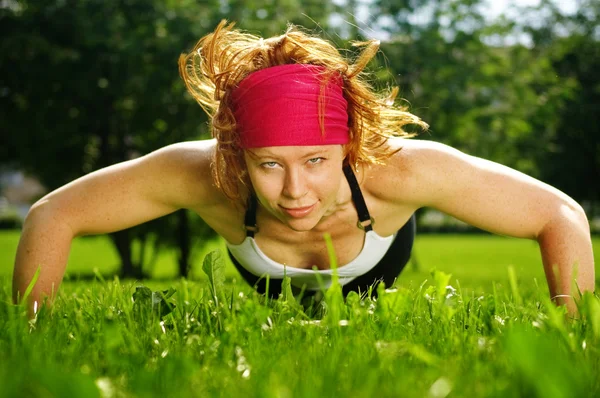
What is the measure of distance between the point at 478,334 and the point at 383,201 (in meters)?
1.51

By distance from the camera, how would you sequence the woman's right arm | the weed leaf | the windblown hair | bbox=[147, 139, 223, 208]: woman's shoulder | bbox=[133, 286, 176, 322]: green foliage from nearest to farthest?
bbox=[133, 286, 176, 322]: green foliage, the weed leaf, the windblown hair, the woman's right arm, bbox=[147, 139, 223, 208]: woman's shoulder

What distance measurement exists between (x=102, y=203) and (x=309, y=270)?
1.12 m

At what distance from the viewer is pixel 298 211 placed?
300 cm

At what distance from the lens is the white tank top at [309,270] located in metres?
3.85

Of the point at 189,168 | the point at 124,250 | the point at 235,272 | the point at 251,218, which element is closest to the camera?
the point at 189,168

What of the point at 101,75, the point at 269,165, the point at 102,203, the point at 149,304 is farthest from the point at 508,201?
the point at 101,75

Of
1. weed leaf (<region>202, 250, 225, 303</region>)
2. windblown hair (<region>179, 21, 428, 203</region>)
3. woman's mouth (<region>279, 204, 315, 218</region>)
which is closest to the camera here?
weed leaf (<region>202, 250, 225, 303</region>)

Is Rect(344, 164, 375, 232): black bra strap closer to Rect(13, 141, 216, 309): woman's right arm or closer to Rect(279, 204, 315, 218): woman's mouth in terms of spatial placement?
Rect(279, 204, 315, 218): woman's mouth

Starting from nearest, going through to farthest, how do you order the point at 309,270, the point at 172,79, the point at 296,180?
the point at 296,180 < the point at 309,270 < the point at 172,79

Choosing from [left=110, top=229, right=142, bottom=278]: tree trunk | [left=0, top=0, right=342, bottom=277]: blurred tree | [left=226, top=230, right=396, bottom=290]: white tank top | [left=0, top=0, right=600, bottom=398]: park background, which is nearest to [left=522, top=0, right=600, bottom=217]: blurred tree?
[left=0, top=0, right=600, bottom=398]: park background

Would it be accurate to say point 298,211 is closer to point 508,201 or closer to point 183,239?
point 508,201

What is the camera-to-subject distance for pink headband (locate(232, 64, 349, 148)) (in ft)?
9.86

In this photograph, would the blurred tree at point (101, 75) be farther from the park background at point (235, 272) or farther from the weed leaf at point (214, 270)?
the weed leaf at point (214, 270)

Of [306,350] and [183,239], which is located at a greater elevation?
[306,350]
